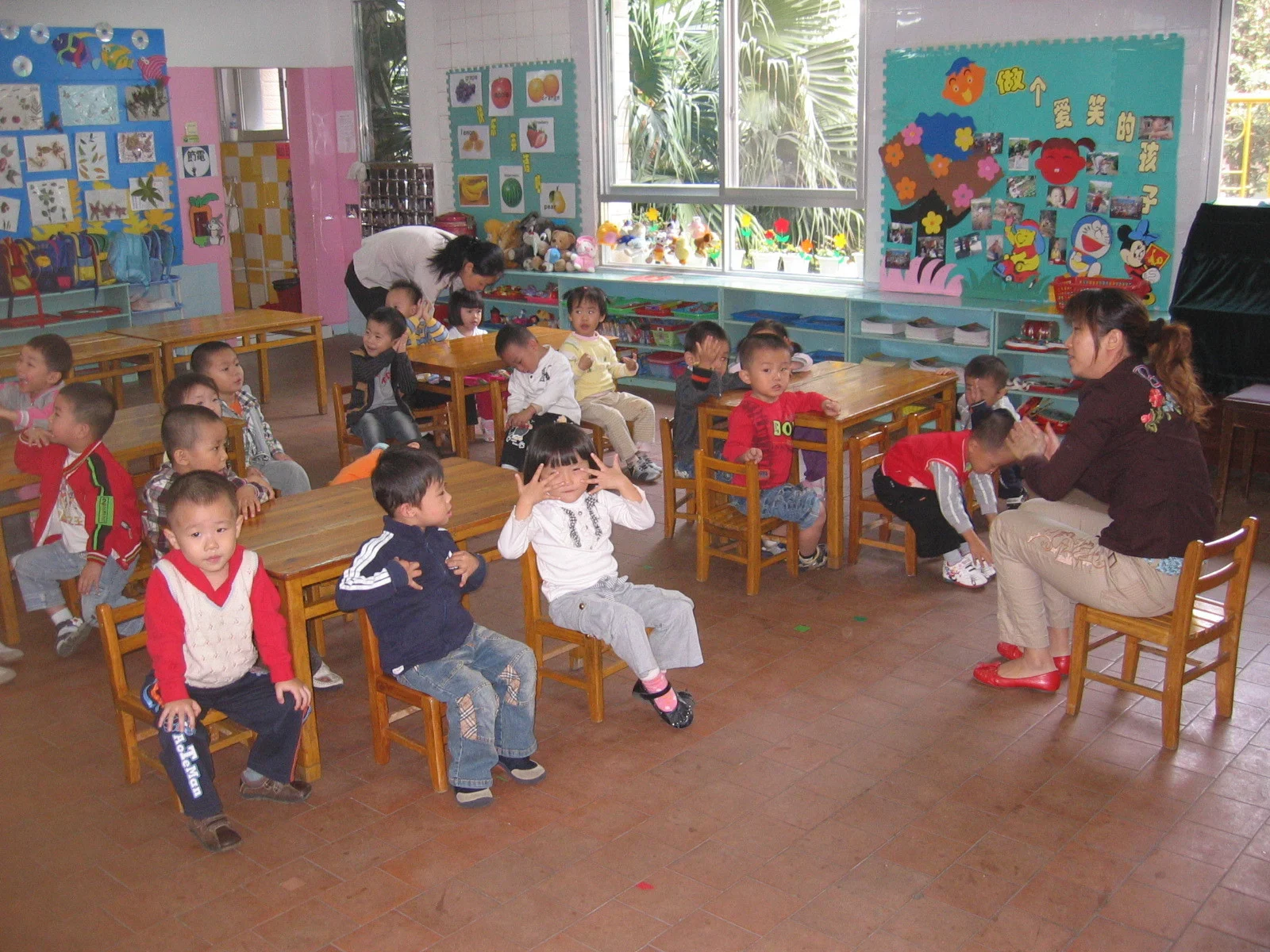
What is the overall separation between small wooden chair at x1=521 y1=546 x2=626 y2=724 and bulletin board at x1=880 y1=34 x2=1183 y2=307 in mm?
4562

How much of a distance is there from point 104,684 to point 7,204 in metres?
6.03

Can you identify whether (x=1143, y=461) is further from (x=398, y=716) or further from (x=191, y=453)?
(x=191, y=453)

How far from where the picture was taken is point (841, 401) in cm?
542

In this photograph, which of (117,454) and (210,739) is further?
(117,454)

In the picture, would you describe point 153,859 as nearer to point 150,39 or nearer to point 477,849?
point 477,849

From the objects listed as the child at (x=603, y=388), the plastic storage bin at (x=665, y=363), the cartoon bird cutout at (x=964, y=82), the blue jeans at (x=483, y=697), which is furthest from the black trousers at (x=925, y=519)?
the plastic storage bin at (x=665, y=363)

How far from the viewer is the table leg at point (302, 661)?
3.40 metres

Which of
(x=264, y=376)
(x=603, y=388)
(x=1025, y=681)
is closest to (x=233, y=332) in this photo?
(x=264, y=376)

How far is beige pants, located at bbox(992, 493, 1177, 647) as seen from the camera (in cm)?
367

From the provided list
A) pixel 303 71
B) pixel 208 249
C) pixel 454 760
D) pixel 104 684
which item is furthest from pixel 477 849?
pixel 303 71

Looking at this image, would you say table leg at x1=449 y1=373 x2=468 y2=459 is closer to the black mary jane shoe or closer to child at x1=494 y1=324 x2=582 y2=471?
child at x1=494 y1=324 x2=582 y2=471

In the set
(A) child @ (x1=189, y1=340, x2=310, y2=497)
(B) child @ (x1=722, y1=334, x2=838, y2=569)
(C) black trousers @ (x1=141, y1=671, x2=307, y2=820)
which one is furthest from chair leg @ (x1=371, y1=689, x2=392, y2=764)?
(B) child @ (x1=722, y1=334, x2=838, y2=569)

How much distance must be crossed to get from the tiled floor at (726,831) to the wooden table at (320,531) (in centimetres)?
51

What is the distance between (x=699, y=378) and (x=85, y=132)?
631 centimetres
